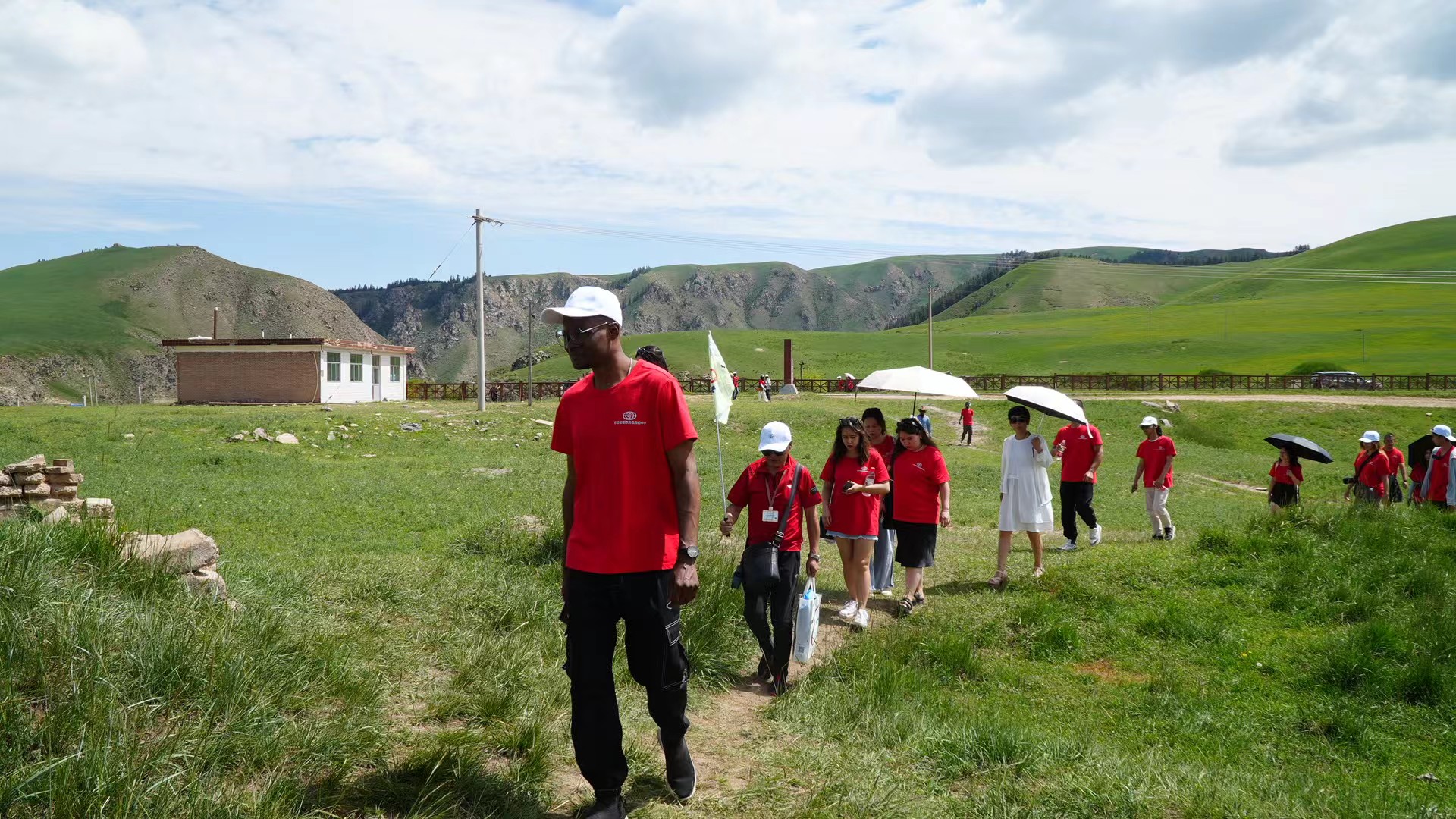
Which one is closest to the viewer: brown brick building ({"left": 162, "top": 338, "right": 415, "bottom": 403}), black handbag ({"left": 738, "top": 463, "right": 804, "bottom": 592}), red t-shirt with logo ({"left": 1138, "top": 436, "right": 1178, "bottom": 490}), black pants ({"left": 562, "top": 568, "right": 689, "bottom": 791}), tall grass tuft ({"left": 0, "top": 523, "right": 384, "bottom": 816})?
tall grass tuft ({"left": 0, "top": 523, "right": 384, "bottom": 816})

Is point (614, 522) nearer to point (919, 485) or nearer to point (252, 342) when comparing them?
point (919, 485)

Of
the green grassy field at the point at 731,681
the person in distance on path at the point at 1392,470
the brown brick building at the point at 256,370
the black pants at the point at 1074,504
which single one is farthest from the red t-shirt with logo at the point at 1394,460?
the brown brick building at the point at 256,370

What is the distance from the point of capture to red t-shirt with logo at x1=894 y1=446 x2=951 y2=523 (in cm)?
888

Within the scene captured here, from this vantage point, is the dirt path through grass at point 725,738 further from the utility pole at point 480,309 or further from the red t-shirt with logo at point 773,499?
the utility pole at point 480,309

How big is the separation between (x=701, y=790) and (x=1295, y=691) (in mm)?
5293

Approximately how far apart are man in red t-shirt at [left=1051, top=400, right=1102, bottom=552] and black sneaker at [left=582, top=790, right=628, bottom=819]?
9.07 metres

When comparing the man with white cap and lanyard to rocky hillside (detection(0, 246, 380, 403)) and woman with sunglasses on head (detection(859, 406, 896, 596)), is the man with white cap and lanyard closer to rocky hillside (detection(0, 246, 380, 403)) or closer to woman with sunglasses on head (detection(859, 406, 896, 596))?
woman with sunglasses on head (detection(859, 406, 896, 596))

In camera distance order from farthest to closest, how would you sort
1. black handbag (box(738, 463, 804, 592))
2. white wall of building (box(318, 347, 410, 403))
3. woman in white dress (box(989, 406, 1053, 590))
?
white wall of building (box(318, 347, 410, 403)) → woman in white dress (box(989, 406, 1053, 590)) → black handbag (box(738, 463, 804, 592))

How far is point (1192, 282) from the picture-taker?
7800 inches

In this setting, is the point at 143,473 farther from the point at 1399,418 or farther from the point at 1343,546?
the point at 1399,418

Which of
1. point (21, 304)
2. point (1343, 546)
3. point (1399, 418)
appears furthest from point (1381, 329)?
point (21, 304)

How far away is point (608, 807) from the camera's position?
388 cm

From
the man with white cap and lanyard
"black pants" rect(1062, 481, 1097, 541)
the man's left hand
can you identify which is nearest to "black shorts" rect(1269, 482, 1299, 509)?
the man with white cap and lanyard

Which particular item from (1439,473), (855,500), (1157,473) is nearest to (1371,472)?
(1439,473)
